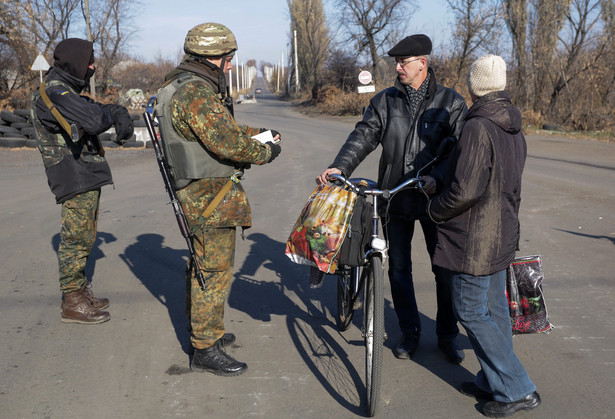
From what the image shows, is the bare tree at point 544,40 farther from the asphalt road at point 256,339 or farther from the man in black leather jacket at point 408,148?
the man in black leather jacket at point 408,148

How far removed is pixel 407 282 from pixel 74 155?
2.67 meters

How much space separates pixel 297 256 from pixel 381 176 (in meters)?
0.97

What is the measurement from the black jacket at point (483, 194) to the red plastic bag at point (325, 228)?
0.48 meters

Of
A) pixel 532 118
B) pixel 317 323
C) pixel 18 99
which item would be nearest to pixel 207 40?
pixel 317 323

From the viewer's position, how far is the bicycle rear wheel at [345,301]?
4.12 meters

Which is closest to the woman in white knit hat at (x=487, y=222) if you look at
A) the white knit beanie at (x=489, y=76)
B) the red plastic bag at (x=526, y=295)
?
the white knit beanie at (x=489, y=76)

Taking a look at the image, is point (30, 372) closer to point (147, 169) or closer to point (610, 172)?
point (147, 169)

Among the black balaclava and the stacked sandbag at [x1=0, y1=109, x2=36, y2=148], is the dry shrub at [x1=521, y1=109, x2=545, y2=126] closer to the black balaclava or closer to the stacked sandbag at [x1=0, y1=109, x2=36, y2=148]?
the stacked sandbag at [x1=0, y1=109, x2=36, y2=148]

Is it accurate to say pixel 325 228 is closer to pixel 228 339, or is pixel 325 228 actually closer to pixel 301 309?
pixel 228 339

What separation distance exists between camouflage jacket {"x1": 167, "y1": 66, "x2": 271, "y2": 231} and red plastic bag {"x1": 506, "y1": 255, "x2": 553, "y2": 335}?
1.62 m

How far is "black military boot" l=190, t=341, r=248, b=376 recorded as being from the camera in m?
3.82

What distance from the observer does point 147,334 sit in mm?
4480

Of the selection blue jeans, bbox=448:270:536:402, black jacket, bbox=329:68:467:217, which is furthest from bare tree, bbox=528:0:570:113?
blue jeans, bbox=448:270:536:402

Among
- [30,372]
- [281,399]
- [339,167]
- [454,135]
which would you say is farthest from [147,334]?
[454,135]
